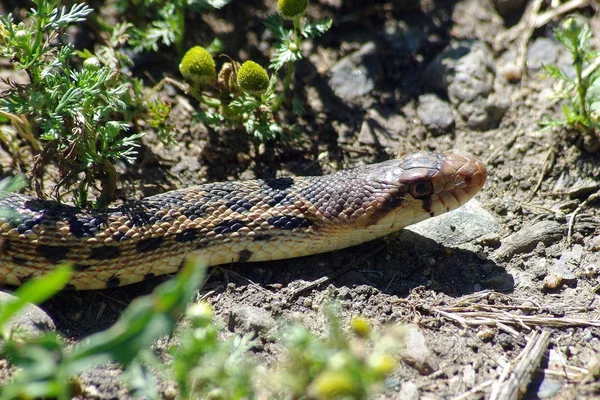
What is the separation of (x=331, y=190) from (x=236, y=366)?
6.00ft

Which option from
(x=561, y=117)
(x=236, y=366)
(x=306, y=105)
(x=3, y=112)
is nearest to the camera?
(x=236, y=366)

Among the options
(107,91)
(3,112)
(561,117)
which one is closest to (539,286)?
(561,117)

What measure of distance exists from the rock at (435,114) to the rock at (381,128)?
0.20m

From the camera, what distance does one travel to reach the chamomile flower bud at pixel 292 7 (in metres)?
5.01

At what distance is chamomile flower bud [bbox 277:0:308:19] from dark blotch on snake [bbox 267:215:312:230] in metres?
1.53

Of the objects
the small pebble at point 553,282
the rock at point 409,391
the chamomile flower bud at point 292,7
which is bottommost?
the rock at point 409,391

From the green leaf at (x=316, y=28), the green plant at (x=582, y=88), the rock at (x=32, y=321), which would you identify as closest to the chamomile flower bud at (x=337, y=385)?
the rock at (x=32, y=321)

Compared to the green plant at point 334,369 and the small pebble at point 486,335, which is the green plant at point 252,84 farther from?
the green plant at point 334,369

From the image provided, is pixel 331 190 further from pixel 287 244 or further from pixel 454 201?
pixel 454 201

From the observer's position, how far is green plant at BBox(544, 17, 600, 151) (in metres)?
5.14

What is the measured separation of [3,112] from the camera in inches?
175

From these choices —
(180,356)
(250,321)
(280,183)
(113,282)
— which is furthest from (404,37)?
(180,356)

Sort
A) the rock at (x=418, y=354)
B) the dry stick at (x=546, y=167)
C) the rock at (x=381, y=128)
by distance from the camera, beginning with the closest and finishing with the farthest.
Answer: the rock at (x=418, y=354) < the dry stick at (x=546, y=167) < the rock at (x=381, y=128)

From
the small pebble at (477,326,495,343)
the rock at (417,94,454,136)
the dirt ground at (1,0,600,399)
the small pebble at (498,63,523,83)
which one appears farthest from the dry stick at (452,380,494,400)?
the small pebble at (498,63,523,83)
